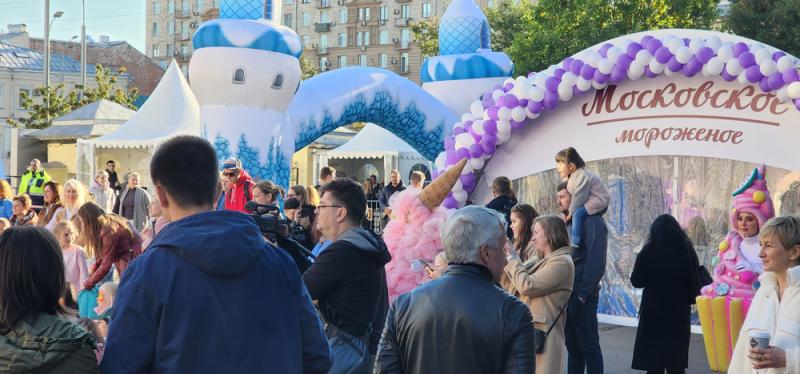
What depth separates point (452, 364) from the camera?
3.50 meters

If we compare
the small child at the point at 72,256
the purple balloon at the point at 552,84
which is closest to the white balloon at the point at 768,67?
the purple balloon at the point at 552,84

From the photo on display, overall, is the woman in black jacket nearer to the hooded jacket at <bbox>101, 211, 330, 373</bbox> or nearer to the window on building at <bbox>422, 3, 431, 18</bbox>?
the hooded jacket at <bbox>101, 211, 330, 373</bbox>

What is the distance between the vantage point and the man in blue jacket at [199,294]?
2742 millimetres

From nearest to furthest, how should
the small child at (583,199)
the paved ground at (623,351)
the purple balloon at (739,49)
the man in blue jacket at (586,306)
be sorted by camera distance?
the man in blue jacket at (586,306) → the small child at (583,199) → the paved ground at (623,351) → the purple balloon at (739,49)

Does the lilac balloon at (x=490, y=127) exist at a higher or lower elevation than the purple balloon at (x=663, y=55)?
lower

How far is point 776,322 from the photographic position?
441 centimetres

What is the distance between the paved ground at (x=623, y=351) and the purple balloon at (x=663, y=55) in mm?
2800

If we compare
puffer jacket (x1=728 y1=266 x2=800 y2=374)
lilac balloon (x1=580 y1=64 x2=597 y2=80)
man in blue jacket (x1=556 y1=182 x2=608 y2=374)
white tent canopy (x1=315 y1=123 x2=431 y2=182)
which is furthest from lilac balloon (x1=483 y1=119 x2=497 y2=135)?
white tent canopy (x1=315 y1=123 x2=431 y2=182)

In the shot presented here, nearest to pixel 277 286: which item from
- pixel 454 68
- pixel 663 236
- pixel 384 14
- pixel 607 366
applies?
pixel 663 236

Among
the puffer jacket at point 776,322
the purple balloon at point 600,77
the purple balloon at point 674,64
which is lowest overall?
the puffer jacket at point 776,322

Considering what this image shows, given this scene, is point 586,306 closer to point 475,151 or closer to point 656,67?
point 656,67

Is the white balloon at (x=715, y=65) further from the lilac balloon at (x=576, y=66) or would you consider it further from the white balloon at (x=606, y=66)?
the lilac balloon at (x=576, y=66)

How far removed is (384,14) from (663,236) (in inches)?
2712

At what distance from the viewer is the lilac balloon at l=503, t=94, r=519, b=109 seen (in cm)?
1186
